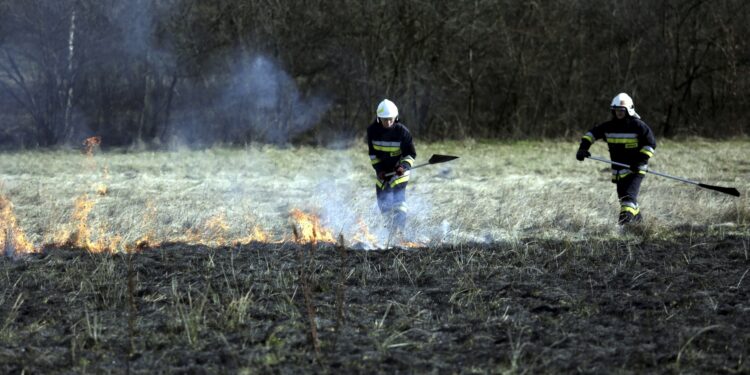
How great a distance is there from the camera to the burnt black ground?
467 centimetres

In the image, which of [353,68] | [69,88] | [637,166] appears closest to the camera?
[637,166]

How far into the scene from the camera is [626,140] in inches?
380

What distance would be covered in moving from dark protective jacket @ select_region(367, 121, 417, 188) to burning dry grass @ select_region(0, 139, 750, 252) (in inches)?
22.1

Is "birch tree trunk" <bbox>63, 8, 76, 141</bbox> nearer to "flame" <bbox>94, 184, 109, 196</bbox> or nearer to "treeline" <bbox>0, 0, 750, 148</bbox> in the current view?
"treeline" <bbox>0, 0, 750, 148</bbox>

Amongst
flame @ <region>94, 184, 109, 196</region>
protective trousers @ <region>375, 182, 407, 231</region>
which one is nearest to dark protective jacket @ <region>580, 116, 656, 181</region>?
protective trousers @ <region>375, 182, 407, 231</region>

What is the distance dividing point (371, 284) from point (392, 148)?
10.3 ft

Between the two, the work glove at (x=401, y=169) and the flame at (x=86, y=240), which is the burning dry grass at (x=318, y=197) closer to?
the flame at (x=86, y=240)

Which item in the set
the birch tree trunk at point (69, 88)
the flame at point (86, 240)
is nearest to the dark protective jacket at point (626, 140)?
the flame at point (86, 240)

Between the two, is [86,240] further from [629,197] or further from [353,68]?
[353,68]

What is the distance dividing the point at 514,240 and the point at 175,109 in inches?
647

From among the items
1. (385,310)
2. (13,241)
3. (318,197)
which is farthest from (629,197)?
(13,241)

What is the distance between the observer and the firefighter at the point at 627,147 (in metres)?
9.52

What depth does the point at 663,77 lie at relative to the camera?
83.3ft

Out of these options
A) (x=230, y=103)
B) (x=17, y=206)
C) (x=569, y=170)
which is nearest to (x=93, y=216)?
(x=17, y=206)
